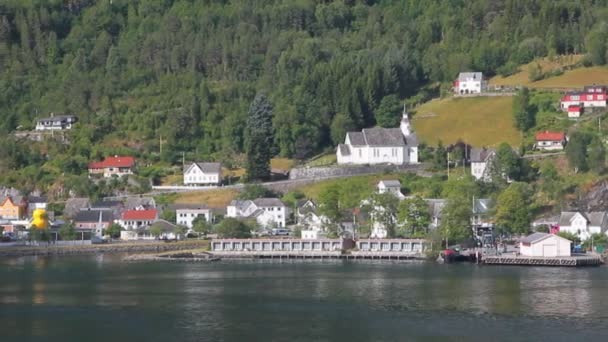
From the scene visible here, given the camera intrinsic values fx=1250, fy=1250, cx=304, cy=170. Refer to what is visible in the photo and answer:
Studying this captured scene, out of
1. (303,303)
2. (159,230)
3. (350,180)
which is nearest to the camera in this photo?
(303,303)

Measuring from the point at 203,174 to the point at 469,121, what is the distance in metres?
21.1

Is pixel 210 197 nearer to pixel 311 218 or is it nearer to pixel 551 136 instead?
pixel 311 218

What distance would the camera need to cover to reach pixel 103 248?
269 feet

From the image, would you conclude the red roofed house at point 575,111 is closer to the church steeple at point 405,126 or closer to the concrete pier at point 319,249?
the church steeple at point 405,126

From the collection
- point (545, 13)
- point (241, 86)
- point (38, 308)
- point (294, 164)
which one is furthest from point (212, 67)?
point (38, 308)

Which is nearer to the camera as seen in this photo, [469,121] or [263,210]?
[263,210]

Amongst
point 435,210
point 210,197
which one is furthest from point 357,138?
point 435,210

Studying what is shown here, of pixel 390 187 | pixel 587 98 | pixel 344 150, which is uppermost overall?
pixel 587 98

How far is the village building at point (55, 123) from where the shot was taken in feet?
345

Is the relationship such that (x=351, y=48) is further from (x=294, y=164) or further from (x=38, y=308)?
(x=38, y=308)

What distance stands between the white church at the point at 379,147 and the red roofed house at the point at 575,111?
11644 millimetres

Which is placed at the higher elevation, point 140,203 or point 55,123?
point 55,123

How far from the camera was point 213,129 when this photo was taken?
332 feet

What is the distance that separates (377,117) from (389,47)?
41.4 feet
